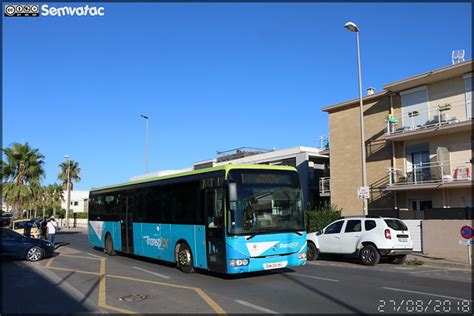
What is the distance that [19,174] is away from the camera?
138 feet

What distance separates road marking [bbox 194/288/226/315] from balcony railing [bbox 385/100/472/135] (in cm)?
1843

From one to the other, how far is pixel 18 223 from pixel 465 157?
2915cm

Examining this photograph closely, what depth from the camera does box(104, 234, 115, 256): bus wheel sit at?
20170 millimetres

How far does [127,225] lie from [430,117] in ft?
57.3

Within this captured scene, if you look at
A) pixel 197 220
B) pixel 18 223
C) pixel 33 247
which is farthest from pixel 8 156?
pixel 197 220

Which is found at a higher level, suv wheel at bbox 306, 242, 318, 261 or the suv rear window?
the suv rear window

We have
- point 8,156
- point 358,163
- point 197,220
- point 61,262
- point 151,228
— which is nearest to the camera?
point 197,220

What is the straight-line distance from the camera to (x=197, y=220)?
12.9 meters

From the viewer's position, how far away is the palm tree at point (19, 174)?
133 ft

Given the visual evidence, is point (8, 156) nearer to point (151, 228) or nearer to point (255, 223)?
point (151, 228)

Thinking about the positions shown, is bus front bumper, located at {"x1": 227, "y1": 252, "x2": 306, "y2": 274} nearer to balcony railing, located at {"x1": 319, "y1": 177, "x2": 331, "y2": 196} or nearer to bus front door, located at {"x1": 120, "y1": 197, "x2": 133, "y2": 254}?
bus front door, located at {"x1": 120, "y1": 197, "x2": 133, "y2": 254}

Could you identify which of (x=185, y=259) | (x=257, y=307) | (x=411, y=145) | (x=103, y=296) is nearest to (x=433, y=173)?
(x=411, y=145)

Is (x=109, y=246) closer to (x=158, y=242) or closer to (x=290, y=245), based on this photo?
(x=158, y=242)

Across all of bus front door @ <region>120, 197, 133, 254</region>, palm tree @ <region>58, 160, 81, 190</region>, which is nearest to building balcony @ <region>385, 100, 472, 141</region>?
bus front door @ <region>120, 197, 133, 254</region>
